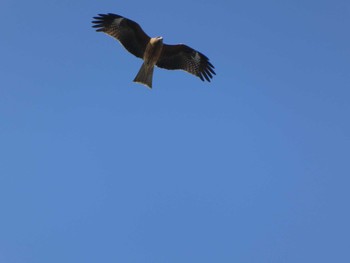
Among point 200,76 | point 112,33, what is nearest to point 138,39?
point 112,33

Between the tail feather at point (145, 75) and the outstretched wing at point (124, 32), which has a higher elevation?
the outstretched wing at point (124, 32)

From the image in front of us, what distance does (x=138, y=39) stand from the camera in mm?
15016

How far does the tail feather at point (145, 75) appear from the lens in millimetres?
14609

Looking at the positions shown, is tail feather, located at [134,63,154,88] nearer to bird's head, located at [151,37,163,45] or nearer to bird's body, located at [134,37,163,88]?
bird's body, located at [134,37,163,88]

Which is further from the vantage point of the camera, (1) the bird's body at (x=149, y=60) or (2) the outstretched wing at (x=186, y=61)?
(2) the outstretched wing at (x=186, y=61)

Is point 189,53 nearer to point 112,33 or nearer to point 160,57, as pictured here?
point 160,57

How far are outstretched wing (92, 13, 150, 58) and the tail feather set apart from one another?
1.34ft

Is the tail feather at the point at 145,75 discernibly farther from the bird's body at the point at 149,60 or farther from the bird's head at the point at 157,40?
the bird's head at the point at 157,40

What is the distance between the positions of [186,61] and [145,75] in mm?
1582

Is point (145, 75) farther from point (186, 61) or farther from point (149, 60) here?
point (186, 61)

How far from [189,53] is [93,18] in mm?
2670

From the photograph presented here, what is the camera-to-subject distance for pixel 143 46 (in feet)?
49.4

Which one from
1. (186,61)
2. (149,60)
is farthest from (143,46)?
(186,61)

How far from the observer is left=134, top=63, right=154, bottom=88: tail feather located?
14.6 meters
